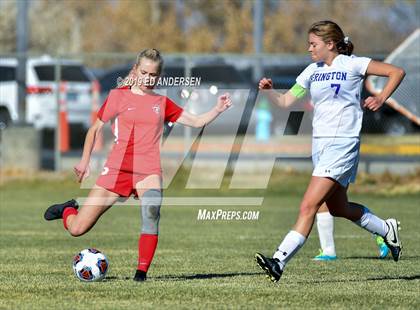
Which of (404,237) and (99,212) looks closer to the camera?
(99,212)

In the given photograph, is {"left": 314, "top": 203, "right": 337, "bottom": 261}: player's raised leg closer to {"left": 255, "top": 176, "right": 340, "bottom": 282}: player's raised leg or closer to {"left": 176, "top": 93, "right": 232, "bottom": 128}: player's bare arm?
{"left": 255, "top": 176, "right": 340, "bottom": 282}: player's raised leg

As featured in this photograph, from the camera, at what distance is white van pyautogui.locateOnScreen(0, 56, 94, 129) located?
2903cm

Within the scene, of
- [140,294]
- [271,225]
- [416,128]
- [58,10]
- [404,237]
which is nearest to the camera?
[140,294]

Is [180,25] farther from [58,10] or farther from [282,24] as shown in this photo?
[58,10]

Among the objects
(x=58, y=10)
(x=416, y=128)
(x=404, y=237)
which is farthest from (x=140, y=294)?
(x=58, y=10)

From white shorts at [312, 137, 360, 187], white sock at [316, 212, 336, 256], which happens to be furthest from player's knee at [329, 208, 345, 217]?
white sock at [316, 212, 336, 256]

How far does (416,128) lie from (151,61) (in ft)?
71.4

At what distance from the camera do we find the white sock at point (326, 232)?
36.9 feet

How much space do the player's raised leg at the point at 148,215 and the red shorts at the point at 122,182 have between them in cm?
4

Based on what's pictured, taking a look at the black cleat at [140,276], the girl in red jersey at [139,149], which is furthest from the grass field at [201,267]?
the girl in red jersey at [139,149]

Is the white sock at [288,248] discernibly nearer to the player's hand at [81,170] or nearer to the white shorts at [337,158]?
the white shorts at [337,158]

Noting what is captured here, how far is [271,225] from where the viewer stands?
51.2 feet

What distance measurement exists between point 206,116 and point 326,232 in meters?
2.67

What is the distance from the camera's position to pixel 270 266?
8531mm
